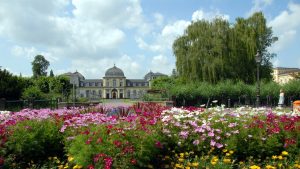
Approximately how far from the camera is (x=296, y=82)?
4050 cm

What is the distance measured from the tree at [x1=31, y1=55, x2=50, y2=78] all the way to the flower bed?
9581 cm

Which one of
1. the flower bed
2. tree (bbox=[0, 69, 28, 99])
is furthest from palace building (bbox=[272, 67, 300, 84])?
the flower bed

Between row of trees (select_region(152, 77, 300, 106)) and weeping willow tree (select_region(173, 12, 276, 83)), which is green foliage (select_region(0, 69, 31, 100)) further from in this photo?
weeping willow tree (select_region(173, 12, 276, 83))

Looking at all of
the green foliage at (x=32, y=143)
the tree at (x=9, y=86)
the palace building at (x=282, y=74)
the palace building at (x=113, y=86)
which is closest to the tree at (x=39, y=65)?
the palace building at (x=113, y=86)

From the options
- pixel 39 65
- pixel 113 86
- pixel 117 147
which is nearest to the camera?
pixel 117 147

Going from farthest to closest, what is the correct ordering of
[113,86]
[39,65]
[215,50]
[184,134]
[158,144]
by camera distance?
[113,86], [39,65], [215,50], [184,134], [158,144]

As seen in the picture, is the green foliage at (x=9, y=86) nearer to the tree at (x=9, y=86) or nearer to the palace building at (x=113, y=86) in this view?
the tree at (x=9, y=86)

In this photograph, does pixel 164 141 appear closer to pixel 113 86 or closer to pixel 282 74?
pixel 282 74

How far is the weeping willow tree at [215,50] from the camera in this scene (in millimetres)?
38250

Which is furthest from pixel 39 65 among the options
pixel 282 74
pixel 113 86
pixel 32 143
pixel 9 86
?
pixel 32 143

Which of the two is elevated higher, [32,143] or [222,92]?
[222,92]

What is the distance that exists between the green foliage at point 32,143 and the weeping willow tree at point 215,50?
1231 inches

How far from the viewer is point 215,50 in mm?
38062

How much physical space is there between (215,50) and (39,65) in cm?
7435
